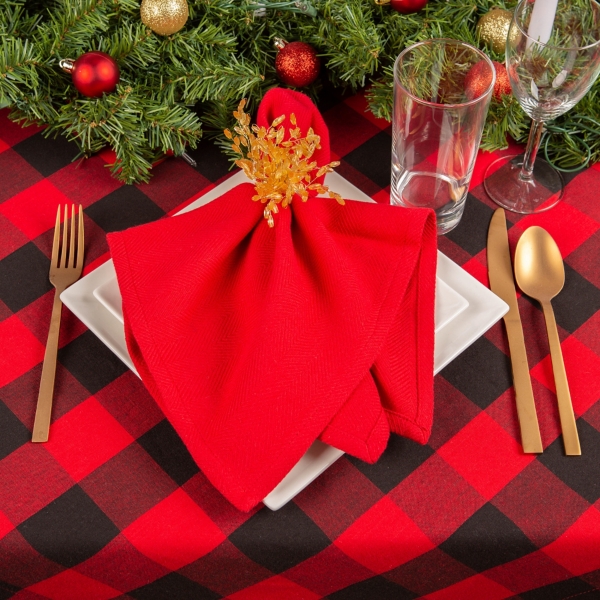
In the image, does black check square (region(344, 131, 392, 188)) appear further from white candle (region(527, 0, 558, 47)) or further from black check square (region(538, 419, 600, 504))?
black check square (region(538, 419, 600, 504))

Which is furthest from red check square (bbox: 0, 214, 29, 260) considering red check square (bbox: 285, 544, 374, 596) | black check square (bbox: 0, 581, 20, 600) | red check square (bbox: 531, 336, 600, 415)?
red check square (bbox: 531, 336, 600, 415)

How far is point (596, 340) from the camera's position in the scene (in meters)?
0.66

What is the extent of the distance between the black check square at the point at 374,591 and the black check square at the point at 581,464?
0.17m

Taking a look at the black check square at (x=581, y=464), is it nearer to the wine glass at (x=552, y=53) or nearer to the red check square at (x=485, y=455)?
the red check square at (x=485, y=455)

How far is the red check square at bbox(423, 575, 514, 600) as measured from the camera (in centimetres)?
58

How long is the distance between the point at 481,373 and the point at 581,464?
12cm

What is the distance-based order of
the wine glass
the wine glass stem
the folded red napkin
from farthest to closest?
the wine glass stem → the wine glass → the folded red napkin

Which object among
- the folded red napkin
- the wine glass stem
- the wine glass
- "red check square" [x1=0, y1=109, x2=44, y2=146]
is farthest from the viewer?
"red check square" [x1=0, y1=109, x2=44, y2=146]

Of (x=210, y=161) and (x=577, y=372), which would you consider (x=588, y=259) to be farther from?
(x=210, y=161)

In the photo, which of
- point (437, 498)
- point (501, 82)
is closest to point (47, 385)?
point (437, 498)

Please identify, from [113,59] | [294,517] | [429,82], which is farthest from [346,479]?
[113,59]

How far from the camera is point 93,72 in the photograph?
706mm

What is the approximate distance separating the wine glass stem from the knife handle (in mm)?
210

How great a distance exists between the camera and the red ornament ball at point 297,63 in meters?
0.78
